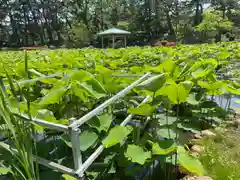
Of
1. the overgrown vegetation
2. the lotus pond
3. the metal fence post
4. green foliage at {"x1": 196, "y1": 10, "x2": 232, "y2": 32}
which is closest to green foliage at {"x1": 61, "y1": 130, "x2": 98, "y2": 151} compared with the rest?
the lotus pond

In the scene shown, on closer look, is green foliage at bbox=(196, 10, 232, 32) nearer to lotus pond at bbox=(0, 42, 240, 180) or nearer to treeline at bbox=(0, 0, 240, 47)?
treeline at bbox=(0, 0, 240, 47)

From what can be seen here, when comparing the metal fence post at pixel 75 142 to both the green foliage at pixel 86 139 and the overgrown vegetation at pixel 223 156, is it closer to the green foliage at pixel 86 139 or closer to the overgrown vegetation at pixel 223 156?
the green foliage at pixel 86 139

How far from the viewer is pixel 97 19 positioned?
27422 mm

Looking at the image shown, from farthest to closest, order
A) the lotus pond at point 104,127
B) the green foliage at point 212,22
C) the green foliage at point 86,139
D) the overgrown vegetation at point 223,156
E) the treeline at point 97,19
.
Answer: the treeline at point 97,19 < the green foliage at point 212,22 < the overgrown vegetation at point 223,156 < the green foliage at point 86,139 < the lotus pond at point 104,127

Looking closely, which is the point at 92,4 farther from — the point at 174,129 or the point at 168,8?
the point at 174,129

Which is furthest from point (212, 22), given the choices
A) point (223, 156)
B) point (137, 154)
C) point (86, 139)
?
point (86, 139)

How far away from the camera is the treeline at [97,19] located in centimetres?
2406

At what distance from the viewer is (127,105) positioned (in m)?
1.91

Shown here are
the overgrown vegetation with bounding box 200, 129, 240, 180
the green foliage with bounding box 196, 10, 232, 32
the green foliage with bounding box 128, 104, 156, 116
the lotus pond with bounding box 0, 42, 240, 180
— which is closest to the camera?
the lotus pond with bounding box 0, 42, 240, 180

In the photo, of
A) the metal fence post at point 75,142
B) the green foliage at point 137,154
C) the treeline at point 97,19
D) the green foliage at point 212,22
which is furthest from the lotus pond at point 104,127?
the treeline at point 97,19

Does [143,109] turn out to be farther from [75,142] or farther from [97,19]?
[97,19]

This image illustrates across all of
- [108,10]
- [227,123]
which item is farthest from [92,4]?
[227,123]

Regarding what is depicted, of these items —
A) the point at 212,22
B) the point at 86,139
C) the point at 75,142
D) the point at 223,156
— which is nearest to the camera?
the point at 75,142

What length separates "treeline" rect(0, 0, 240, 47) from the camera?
78.9 feet
